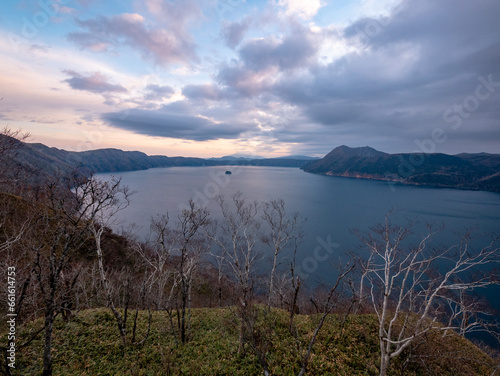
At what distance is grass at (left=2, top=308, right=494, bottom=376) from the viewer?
12556 mm

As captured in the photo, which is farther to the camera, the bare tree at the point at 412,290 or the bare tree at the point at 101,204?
the bare tree at the point at 412,290

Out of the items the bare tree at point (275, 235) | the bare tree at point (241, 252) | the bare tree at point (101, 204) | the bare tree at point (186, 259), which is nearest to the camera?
the bare tree at point (101, 204)

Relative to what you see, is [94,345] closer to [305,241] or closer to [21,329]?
[21,329]

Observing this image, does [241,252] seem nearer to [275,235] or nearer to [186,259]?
[275,235]

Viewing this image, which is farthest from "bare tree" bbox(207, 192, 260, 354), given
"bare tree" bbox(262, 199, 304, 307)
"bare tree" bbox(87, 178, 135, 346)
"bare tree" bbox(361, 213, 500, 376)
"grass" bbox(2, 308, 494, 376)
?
"bare tree" bbox(361, 213, 500, 376)

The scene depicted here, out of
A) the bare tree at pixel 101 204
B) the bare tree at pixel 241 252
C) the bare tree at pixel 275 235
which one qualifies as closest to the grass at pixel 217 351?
the bare tree at pixel 101 204

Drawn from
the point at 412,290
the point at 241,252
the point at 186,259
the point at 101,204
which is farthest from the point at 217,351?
the point at 241,252

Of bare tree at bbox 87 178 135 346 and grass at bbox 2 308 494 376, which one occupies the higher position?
bare tree at bbox 87 178 135 346

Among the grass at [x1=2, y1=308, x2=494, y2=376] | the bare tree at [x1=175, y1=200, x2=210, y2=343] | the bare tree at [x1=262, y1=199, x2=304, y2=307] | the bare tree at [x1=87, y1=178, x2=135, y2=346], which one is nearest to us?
the bare tree at [x1=87, y1=178, x2=135, y2=346]

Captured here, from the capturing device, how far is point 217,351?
1456 cm

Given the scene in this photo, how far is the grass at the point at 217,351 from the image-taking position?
12.6 metres

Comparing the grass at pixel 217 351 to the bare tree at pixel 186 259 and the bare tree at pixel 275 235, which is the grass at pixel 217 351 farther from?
the bare tree at pixel 275 235

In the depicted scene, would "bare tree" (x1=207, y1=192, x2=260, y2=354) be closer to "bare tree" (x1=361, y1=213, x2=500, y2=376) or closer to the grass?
the grass

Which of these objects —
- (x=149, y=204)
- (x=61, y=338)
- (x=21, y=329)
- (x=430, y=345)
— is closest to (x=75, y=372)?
(x=61, y=338)
